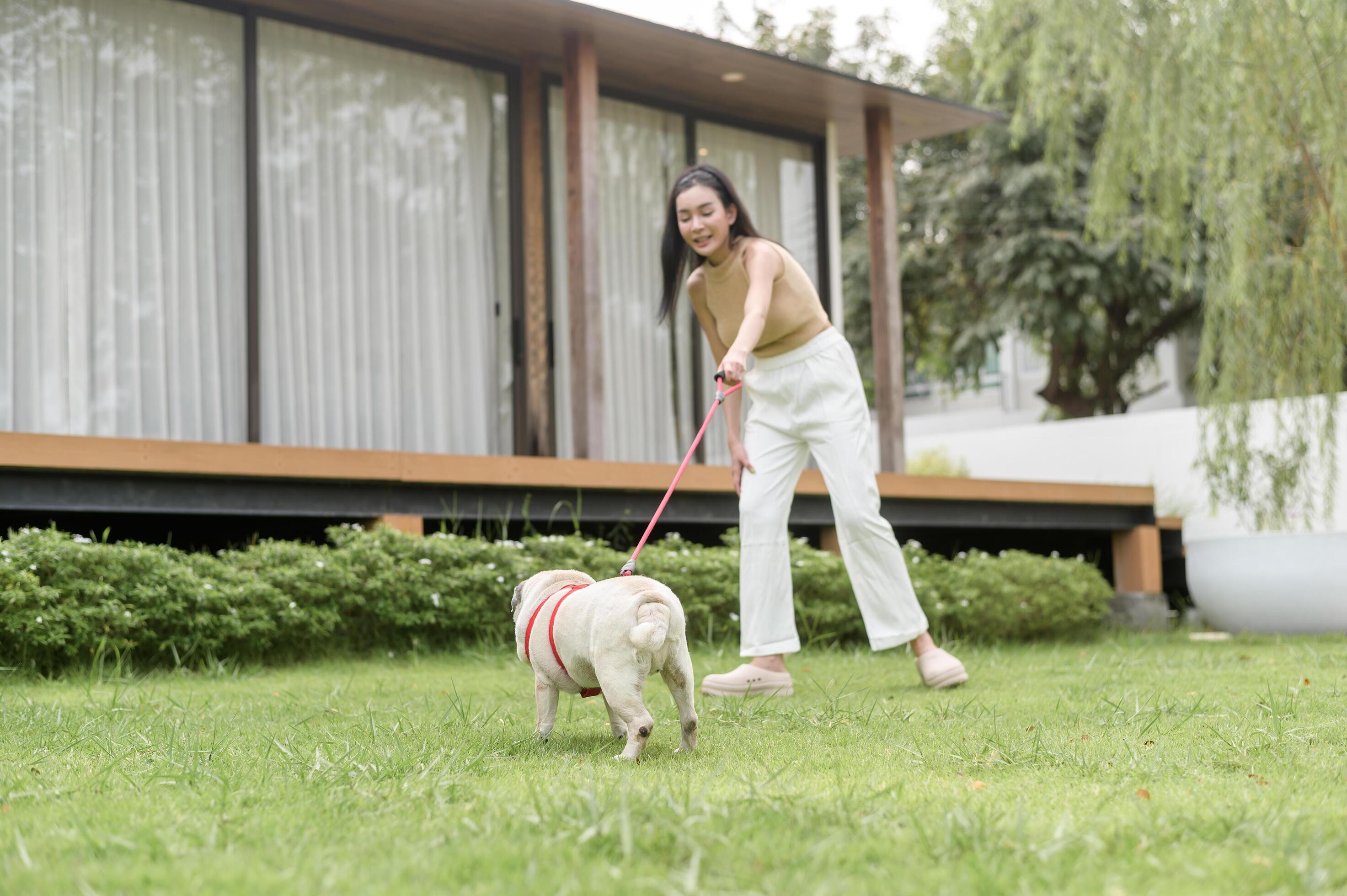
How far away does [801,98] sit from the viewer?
8.15 metres

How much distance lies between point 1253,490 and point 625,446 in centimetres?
372

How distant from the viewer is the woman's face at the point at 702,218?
3.79 meters

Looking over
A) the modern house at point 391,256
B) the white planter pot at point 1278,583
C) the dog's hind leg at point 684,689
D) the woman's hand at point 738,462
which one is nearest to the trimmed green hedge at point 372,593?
the modern house at point 391,256

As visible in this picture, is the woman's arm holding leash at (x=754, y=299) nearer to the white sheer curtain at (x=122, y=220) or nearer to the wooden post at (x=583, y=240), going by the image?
the wooden post at (x=583, y=240)

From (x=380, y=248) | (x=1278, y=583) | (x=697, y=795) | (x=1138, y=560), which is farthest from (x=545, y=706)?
(x=1138, y=560)

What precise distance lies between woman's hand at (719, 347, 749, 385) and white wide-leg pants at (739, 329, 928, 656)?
28.9 inches

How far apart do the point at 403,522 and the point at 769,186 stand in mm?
4205

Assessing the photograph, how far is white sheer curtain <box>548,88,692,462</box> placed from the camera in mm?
7918

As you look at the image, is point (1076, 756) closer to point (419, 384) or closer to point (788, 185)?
point (419, 384)

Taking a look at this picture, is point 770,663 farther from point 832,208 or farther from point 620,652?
point 832,208

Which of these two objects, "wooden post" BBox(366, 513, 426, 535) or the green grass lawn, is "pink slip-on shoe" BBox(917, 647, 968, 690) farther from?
"wooden post" BBox(366, 513, 426, 535)

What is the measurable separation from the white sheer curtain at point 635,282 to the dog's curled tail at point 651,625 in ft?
17.5

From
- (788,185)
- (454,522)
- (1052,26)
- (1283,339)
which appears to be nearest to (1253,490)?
(1283,339)

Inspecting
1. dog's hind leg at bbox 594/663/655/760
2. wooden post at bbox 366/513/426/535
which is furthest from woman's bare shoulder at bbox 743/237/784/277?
wooden post at bbox 366/513/426/535
